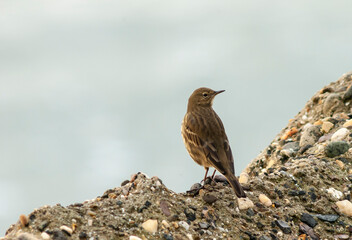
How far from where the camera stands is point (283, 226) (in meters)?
6.79

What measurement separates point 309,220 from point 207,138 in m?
2.03

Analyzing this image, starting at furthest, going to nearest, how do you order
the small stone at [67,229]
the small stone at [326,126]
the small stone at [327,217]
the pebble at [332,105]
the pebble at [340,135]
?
the pebble at [332,105], the small stone at [326,126], the pebble at [340,135], the small stone at [327,217], the small stone at [67,229]

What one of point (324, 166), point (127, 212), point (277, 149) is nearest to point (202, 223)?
point (127, 212)

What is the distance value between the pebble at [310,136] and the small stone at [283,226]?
3490mm

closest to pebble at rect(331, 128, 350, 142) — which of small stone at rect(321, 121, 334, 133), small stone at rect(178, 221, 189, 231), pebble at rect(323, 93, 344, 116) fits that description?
small stone at rect(321, 121, 334, 133)

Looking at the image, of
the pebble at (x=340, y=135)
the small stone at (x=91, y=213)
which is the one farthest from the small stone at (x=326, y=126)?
the small stone at (x=91, y=213)

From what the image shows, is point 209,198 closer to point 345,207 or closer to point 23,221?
point 345,207

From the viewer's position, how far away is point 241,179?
316 inches

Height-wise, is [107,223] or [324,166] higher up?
[324,166]

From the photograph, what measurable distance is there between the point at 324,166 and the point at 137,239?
4067mm

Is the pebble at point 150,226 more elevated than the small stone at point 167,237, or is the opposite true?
the pebble at point 150,226

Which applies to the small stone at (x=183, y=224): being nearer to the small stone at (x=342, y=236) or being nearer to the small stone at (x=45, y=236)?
the small stone at (x=45, y=236)

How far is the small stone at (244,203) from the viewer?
699 centimetres

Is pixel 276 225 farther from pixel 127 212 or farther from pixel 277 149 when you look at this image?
pixel 277 149
